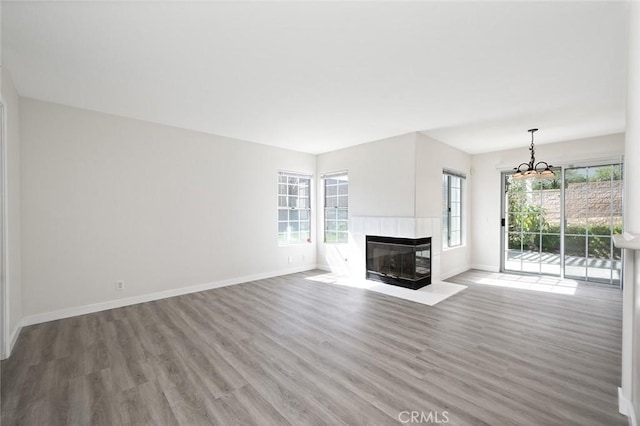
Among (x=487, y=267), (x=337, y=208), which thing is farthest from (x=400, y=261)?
(x=487, y=267)

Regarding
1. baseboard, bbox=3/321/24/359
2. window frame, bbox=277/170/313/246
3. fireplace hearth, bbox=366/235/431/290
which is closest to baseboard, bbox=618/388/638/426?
fireplace hearth, bbox=366/235/431/290

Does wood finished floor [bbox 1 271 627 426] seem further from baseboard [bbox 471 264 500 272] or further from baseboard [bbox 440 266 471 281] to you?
baseboard [bbox 471 264 500 272]

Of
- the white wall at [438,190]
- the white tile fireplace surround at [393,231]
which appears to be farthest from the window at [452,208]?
the white tile fireplace surround at [393,231]

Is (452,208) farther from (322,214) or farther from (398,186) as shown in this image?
(322,214)

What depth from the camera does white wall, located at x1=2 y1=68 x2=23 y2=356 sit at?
2.63 m

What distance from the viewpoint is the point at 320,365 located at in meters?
2.36

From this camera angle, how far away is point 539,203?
5625 mm

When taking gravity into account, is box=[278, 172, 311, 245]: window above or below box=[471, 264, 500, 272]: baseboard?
above

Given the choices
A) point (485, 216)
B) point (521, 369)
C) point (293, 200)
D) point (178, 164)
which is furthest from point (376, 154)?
point (521, 369)

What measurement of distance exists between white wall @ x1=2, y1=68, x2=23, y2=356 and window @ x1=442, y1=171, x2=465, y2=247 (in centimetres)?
622

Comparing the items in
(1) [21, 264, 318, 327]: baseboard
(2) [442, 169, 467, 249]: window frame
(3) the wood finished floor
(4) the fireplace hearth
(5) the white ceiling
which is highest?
(5) the white ceiling

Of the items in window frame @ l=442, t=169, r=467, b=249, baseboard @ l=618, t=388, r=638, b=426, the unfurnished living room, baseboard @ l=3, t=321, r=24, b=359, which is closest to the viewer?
baseboard @ l=618, t=388, r=638, b=426

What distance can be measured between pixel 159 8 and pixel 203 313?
3.22 meters

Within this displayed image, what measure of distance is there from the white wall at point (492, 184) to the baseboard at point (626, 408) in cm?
460
